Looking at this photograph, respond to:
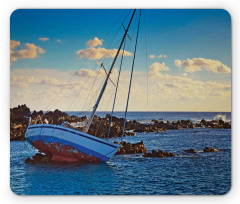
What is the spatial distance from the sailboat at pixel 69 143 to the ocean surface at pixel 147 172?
31 centimetres

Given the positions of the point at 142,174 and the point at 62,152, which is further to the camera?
the point at 62,152

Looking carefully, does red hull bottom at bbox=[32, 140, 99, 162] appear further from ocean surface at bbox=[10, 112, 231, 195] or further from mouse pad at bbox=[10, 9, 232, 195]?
ocean surface at bbox=[10, 112, 231, 195]

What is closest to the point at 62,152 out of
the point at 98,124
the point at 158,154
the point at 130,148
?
the point at 98,124

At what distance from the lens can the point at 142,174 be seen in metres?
7.73

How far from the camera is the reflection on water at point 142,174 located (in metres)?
7.26

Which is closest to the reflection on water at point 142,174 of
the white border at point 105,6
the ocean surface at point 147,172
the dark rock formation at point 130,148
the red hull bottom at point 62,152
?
the ocean surface at point 147,172

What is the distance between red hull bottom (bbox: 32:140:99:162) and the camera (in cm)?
862

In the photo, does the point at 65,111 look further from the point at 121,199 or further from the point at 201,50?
the point at 201,50

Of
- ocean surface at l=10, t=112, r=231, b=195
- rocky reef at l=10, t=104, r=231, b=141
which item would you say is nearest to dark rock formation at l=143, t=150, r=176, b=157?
ocean surface at l=10, t=112, r=231, b=195

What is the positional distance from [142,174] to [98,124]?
1926mm

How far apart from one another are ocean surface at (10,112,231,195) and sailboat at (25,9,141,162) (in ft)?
1.01

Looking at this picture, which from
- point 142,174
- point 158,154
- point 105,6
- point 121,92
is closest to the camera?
point 105,6

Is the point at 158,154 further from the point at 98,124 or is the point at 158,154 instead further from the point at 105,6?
the point at 105,6
